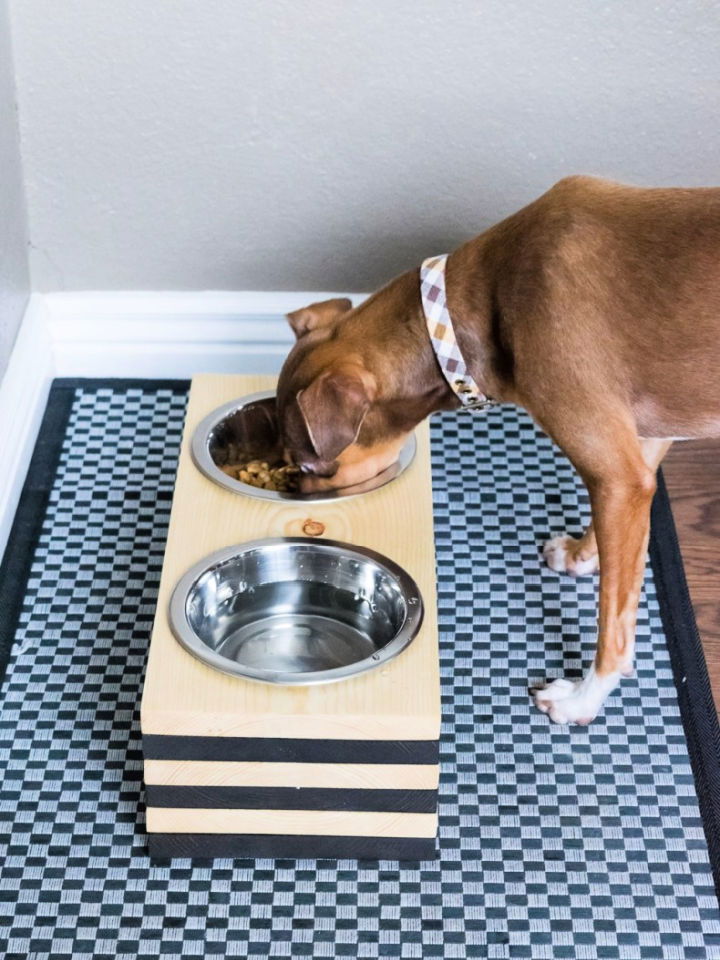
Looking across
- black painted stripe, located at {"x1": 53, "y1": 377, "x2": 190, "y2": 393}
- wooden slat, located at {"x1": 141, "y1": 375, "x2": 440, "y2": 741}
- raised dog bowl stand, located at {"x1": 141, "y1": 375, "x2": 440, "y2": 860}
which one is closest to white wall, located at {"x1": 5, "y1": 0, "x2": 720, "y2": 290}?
black painted stripe, located at {"x1": 53, "y1": 377, "x2": 190, "y2": 393}

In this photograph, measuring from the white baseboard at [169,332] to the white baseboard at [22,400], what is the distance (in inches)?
2.3

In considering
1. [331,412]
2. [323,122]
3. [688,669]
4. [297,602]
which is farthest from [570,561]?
[323,122]

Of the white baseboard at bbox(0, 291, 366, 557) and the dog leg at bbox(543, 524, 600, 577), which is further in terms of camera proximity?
the white baseboard at bbox(0, 291, 366, 557)

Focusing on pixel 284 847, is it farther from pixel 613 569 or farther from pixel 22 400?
pixel 22 400

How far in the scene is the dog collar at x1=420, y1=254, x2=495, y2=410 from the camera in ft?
5.93

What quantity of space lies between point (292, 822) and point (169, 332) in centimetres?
127

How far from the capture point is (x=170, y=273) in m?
2.59

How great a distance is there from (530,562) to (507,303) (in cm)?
61

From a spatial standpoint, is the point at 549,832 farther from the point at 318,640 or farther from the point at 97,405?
the point at 97,405

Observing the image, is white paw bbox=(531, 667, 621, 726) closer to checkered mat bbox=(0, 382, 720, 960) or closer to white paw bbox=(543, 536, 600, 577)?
checkered mat bbox=(0, 382, 720, 960)

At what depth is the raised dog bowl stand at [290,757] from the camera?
156 centimetres

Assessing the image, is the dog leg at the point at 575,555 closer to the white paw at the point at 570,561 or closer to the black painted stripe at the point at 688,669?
the white paw at the point at 570,561

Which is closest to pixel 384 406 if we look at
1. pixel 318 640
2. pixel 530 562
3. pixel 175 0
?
pixel 318 640

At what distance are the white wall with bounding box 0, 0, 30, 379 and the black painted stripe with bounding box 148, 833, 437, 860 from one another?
1049 mm
